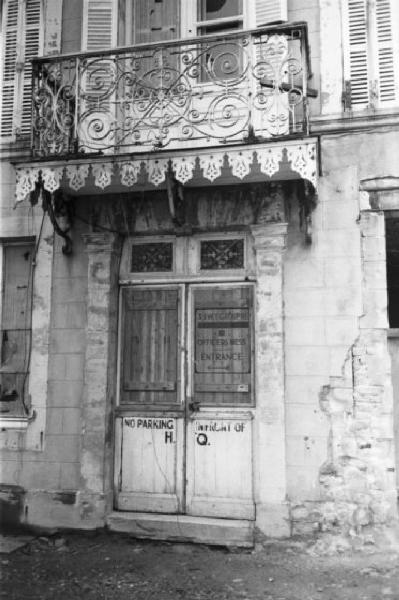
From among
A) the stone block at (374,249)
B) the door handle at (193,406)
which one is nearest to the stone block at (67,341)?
the door handle at (193,406)

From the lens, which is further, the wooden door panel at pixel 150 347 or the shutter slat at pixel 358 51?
the wooden door panel at pixel 150 347

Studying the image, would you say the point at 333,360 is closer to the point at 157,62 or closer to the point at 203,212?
the point at 203,212

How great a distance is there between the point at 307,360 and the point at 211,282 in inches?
54.2

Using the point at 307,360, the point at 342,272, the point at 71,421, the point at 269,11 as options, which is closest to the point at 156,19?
the point at 269,11

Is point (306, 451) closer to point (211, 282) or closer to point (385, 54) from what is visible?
point (211, 282)

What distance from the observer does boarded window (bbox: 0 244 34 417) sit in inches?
250

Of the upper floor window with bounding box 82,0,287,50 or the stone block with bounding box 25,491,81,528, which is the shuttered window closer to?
the upper floor window with bounding box 82,0,287,50

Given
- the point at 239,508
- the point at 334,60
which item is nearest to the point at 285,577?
the point at 239,508

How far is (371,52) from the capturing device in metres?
5.93

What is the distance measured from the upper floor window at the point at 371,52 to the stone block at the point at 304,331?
2.37 metres

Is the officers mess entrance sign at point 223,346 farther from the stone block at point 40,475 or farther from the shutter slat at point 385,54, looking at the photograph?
the shutter slat at point 385,54

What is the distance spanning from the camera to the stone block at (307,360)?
5.57 metres

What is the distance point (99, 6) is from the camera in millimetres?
6590

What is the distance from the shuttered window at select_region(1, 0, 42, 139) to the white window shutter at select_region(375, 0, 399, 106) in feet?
13.3
